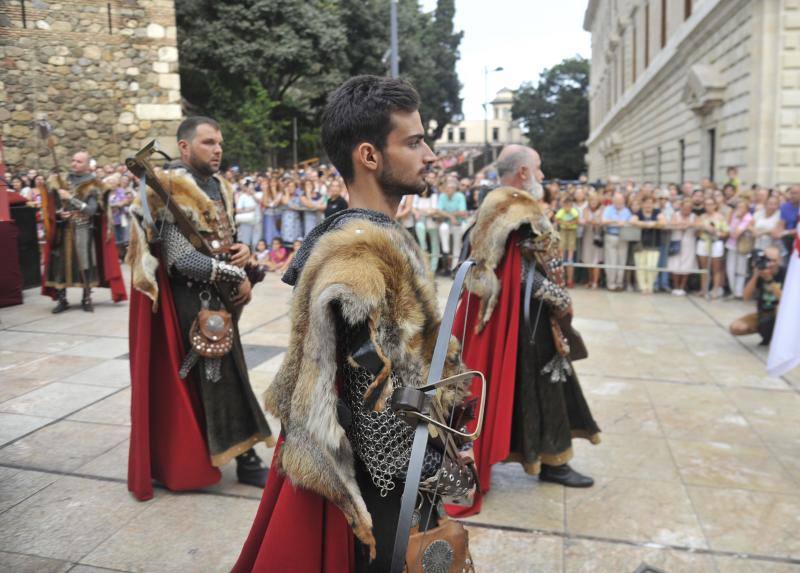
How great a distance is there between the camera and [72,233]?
356 inches

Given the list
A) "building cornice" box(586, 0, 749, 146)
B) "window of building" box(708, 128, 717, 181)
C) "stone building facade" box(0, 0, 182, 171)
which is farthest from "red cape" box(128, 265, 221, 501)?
"window of building" box(708, 128, 717, 181)

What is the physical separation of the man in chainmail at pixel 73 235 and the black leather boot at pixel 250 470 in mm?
6021

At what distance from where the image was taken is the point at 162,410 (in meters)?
3.86

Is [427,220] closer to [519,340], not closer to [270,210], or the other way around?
[270,210]

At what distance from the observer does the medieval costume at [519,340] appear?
3.86 meters

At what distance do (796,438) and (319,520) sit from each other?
429 cm

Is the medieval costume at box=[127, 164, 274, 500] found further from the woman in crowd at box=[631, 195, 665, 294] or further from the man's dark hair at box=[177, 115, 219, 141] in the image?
the woman in crowd at box=[631, 195, 665, 294]

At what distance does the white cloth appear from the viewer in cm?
450

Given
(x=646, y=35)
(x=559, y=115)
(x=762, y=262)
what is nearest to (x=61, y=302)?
(x=762, y=262)

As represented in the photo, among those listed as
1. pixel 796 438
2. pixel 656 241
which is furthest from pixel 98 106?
pixel 796 438

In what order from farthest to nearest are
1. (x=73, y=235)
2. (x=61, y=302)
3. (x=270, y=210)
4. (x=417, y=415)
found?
1. (x=270, y=210)
2. (x=61, y=302)
3. (x=73, y=235)
4. (x=417, y=415)

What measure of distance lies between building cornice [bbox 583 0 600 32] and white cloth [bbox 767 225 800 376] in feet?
172

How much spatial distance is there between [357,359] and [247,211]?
12733 millimetres

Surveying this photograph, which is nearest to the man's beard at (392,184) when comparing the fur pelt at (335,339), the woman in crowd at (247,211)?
the fur pelt at (335,339)
